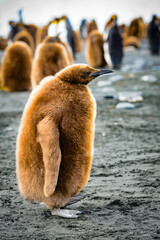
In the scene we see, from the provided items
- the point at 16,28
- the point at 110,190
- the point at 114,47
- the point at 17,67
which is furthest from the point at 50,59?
the point at 16,28

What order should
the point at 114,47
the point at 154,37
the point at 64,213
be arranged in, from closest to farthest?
the point at 64,213, the point at 114,47, the point at 154,37

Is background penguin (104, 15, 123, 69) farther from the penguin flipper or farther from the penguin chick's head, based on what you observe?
the penguin flipper

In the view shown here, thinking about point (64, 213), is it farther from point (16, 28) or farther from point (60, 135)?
point (16, 28)

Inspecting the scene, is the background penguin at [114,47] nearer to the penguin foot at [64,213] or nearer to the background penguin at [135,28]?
the background penguin at [135,28]

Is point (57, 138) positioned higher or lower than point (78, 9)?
lower

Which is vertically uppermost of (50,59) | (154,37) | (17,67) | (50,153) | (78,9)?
(78,9)

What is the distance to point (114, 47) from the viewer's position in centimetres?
973

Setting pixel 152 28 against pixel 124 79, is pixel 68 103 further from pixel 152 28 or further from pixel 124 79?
pixel 152 28

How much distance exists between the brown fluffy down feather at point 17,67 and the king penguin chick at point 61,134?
423 centimetres

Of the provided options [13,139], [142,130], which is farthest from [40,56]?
[142,130]

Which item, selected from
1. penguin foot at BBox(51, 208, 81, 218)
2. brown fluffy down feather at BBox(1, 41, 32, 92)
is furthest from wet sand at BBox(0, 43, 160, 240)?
brown fluffy down feather at BBox(1, 41, 32, 92)

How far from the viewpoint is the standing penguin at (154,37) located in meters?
12.6

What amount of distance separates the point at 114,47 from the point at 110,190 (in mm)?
7689

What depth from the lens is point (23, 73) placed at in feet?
21.3
